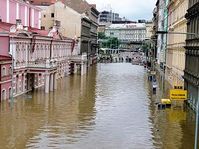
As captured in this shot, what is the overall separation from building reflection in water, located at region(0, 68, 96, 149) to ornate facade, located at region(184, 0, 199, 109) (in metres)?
10.3

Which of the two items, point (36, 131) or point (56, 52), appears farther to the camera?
point (56, 52)

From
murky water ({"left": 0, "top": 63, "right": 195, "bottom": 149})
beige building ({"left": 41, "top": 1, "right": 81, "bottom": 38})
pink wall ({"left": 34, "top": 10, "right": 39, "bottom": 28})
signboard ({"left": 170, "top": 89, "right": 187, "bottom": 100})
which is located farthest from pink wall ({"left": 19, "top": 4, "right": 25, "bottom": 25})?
signboard ({"left": 170, "top": 89, "right": 187, "bottom": 100})

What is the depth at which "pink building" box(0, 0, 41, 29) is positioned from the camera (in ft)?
237

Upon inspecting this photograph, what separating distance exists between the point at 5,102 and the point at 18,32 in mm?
11029

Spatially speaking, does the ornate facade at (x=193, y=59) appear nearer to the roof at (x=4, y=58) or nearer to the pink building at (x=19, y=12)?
the roof at (x=4, y=58)

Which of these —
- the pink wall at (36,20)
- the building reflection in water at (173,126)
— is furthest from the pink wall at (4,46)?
the pink wall at (36,20)

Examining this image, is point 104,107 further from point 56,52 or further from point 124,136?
point 56,52

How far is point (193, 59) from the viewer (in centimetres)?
5275

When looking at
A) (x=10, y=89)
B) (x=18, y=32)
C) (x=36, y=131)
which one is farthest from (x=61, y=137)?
(x=18, y=32)

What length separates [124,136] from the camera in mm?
39125

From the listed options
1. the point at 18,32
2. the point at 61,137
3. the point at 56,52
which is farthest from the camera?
the point at 56,52

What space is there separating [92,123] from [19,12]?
1592 inches

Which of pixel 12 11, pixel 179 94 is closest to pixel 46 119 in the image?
pixel 179 94

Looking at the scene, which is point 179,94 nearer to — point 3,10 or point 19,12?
point 3,10
